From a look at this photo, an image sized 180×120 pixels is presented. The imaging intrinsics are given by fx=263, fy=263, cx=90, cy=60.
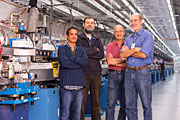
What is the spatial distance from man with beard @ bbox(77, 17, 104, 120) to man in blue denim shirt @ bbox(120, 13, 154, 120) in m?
0.38

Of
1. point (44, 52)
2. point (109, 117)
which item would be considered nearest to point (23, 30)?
point (44, 52)

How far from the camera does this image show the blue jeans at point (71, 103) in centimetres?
313

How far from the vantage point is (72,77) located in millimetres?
3100

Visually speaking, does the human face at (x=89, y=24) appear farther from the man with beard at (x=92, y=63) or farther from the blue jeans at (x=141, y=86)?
the blue jeans at (x=141, y=86)

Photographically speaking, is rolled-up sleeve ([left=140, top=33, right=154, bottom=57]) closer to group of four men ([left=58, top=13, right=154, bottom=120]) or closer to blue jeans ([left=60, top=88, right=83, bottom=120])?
group of four men ([left=58, top=13, right=154, bottom=120])

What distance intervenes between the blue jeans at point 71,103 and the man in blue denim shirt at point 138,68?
2.00 feet

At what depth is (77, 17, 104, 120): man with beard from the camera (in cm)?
340

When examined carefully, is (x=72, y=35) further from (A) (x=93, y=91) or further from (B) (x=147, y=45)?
(B) (x=147, y=45)

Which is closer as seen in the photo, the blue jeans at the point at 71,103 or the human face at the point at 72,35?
the blue jeans at the point at 71,103

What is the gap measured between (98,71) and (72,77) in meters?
0.49

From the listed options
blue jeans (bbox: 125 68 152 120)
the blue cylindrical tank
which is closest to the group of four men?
blue jeans (bbox: 125 68 152 120)

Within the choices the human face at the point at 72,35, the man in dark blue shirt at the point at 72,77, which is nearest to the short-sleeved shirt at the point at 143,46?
the man in dark blue shirt at the point at 72,77

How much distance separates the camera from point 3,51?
2766 millimetres

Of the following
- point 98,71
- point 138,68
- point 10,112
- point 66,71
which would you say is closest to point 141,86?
point 138,68
